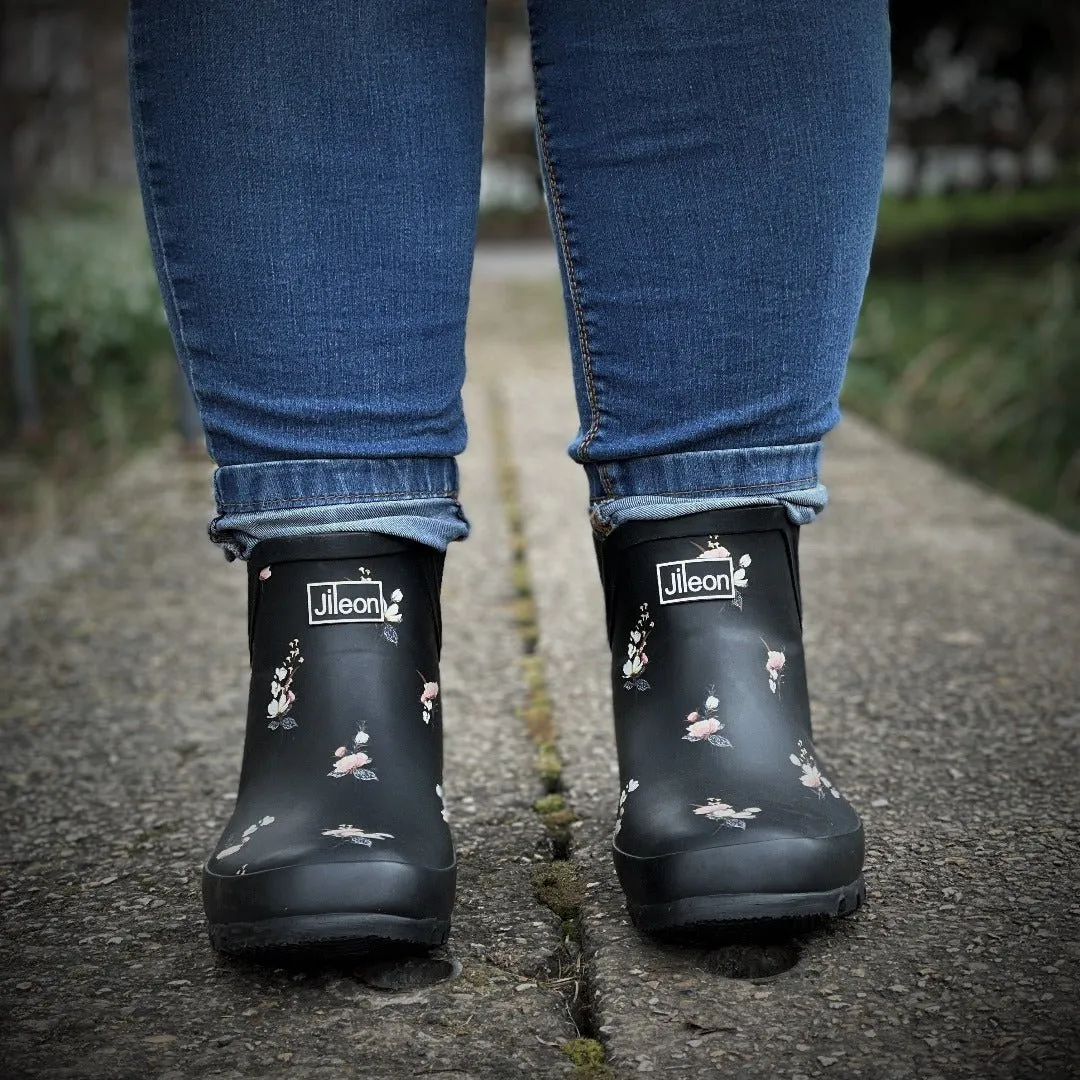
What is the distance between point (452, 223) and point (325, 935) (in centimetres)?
42

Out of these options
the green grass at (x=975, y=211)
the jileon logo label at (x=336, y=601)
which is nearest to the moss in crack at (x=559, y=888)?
the jileon logo label at (x=336, y=601)

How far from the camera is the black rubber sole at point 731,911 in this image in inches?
27.9

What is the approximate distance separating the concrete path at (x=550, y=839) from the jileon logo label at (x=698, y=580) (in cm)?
19

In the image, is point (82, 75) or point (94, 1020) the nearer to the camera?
point (94, 1020)

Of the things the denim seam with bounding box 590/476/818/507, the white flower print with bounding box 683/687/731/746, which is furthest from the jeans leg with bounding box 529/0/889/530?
the white flower print with bounding box 683/687/731/746

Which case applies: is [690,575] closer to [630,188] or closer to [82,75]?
[630,188]

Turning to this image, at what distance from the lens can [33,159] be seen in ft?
10.3

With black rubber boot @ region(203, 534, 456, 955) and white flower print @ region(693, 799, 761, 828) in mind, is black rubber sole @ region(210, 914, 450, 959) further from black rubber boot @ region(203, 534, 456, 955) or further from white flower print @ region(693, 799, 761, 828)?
white flower print @ region(693, 799, 761, 828)

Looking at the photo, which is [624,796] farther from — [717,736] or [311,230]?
[311,230]

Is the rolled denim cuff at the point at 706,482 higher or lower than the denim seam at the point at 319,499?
lower

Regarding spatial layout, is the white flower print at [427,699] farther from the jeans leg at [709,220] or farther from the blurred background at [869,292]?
the blurred background at [869,292]

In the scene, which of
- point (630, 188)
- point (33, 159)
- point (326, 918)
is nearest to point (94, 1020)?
point (326, 918)

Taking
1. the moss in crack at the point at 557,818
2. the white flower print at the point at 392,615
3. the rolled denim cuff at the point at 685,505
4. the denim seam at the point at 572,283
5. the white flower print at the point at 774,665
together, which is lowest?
the moss in crack at the point at 557,818

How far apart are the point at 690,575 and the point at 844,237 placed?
0.23 meters
